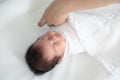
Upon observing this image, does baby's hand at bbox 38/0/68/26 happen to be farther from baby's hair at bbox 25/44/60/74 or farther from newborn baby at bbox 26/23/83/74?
baby's hair at bbox 25/44/60/74

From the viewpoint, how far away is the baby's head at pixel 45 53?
Answer: 0.98 metres

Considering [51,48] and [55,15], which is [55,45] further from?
[55,15]

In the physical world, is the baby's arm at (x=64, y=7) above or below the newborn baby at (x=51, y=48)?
above

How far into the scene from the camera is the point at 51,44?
1.03 meters

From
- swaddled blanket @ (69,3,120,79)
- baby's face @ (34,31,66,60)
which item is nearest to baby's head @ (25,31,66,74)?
baby's face @ (34,31,66,60)

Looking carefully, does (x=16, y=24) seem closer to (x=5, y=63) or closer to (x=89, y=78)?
(x=5, y=63)

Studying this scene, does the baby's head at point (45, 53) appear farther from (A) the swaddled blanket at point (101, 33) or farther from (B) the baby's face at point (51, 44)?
(A) the swaddled blanket at point (101, 33)

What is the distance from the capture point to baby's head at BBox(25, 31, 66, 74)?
984 mm

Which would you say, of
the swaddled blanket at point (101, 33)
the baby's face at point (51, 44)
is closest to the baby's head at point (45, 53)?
the baby's face at point (51, 44)

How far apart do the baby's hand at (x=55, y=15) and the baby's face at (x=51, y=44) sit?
0.05m

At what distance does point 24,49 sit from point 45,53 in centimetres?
12

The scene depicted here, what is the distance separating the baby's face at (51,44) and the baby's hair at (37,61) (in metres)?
0.02

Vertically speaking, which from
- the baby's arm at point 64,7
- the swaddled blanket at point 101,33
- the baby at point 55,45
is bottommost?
the swaddled blanket at point 101,33

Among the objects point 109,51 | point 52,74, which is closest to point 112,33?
point 109,51
